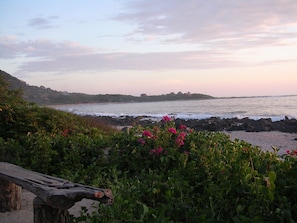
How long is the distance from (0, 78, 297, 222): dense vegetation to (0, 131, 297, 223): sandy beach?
16.0 inches

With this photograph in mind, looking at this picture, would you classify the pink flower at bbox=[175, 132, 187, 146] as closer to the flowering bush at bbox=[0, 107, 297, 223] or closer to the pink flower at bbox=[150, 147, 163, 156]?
the flowering bush at bbox=[0, 107, 297, 223]

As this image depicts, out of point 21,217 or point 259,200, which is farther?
point 21,217

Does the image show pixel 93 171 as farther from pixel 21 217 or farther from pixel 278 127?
pixel 278 127

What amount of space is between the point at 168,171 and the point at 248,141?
11589 millimetres

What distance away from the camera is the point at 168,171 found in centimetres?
538

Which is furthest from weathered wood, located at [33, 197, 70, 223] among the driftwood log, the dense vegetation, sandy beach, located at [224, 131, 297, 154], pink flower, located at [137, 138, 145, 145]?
sandy beach, located at [224, 131, 297, 154]

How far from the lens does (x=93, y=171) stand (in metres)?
6.10

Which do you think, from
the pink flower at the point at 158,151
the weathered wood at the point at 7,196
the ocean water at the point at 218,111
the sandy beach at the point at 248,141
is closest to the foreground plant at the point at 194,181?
the pink flower at the point at 158,151

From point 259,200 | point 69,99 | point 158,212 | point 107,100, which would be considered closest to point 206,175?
point 158,212

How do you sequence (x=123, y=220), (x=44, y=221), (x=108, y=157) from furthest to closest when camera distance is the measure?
1. (x=108, y=157)
2. (x=123, y=220)
3. (x=44, y=221)

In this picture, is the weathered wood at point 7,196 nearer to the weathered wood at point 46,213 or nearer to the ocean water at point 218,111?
the weathered wood at point 46,213

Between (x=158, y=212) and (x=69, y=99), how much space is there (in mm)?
79114

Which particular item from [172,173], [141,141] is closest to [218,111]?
[141,141]

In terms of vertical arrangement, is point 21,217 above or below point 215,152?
below
